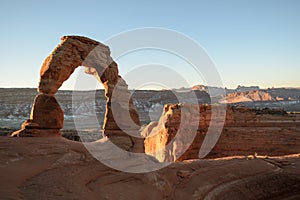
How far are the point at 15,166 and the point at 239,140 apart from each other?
13.3 metres

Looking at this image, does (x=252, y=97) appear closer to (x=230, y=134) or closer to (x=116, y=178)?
(x=230, y=134)

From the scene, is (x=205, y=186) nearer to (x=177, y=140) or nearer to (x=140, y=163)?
(x=140, y=163)

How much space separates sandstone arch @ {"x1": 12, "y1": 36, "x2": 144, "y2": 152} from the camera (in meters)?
8.12

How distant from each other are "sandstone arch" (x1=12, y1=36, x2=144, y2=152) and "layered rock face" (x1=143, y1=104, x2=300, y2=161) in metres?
5.17

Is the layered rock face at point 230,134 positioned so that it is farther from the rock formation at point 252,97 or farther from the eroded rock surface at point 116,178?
the rock formation at point 252,97

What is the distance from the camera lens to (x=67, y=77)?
350 inches

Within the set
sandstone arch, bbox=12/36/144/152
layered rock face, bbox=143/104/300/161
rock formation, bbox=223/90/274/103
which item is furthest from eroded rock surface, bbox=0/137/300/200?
rock formation, bbox=223/90/274/103

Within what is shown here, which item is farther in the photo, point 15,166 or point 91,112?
point 91,112

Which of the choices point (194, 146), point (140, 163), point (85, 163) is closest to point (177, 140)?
point (194, 146)

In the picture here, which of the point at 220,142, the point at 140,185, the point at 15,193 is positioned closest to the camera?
the point at 15,193

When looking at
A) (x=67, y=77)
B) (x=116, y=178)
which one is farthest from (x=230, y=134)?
(x=116, y=178)

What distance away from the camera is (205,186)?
21.2 ft

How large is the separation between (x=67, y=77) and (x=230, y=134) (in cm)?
1071

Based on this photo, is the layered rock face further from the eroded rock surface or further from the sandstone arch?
the eroded rock surface
